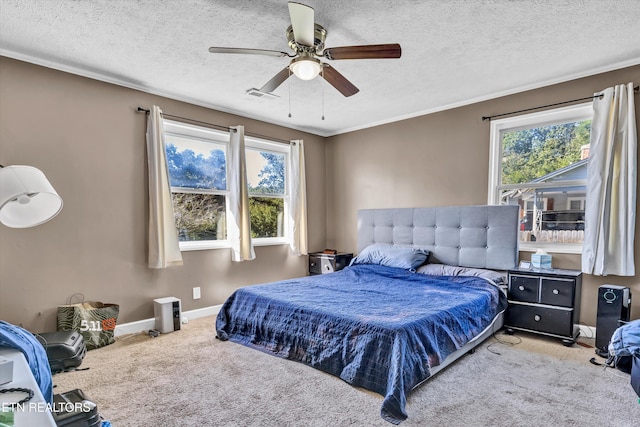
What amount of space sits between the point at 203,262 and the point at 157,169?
1.23 meters

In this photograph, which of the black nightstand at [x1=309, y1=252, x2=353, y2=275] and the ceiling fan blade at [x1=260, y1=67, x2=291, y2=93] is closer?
the ceiling fan blade at [x1=260, y1=67, x2=291, y2=93]

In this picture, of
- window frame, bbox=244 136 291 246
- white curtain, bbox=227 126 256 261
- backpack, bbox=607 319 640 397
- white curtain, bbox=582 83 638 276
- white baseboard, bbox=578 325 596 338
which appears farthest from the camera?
window frame, bbox=244 136 291 246

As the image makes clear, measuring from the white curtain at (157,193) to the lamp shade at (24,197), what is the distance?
48.9 inches

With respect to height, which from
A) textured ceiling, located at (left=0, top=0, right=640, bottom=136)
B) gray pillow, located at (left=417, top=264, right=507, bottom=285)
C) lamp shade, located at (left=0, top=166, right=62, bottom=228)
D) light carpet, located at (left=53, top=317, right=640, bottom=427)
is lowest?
light carpet, located at (left=53, top=317, right=640, bottom=427)

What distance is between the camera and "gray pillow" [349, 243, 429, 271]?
153 inches

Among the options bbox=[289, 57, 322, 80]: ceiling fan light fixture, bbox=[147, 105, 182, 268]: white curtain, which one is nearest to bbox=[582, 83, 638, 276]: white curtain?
bbox=[289, 57, 322, 80]: ceiling fan light fixture

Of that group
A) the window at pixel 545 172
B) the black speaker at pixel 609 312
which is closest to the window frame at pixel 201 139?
the window at pixel 545 172

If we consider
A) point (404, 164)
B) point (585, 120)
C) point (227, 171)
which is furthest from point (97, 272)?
point (585, 120)

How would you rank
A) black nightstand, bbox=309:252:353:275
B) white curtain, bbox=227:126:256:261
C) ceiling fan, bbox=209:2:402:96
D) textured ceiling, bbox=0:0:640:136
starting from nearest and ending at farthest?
ceiling fan, bbox=209:2:402:96, textured ceiling, bbox=0:0:640:136, white curtain, bbox=227:126:256:261, black nightstand, bbox=309:252:353:275

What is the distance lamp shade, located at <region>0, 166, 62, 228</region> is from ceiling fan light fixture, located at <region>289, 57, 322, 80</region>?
1779 millimetres

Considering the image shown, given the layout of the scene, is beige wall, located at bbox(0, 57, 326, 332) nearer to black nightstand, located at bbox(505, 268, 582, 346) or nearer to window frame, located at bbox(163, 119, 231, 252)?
window frame, located at bbox(163, 119, 231, 252)

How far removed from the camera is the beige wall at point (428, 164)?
3236mm

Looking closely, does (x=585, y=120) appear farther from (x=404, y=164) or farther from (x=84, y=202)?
(x=84, y=202)

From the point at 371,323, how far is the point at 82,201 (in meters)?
2.91
